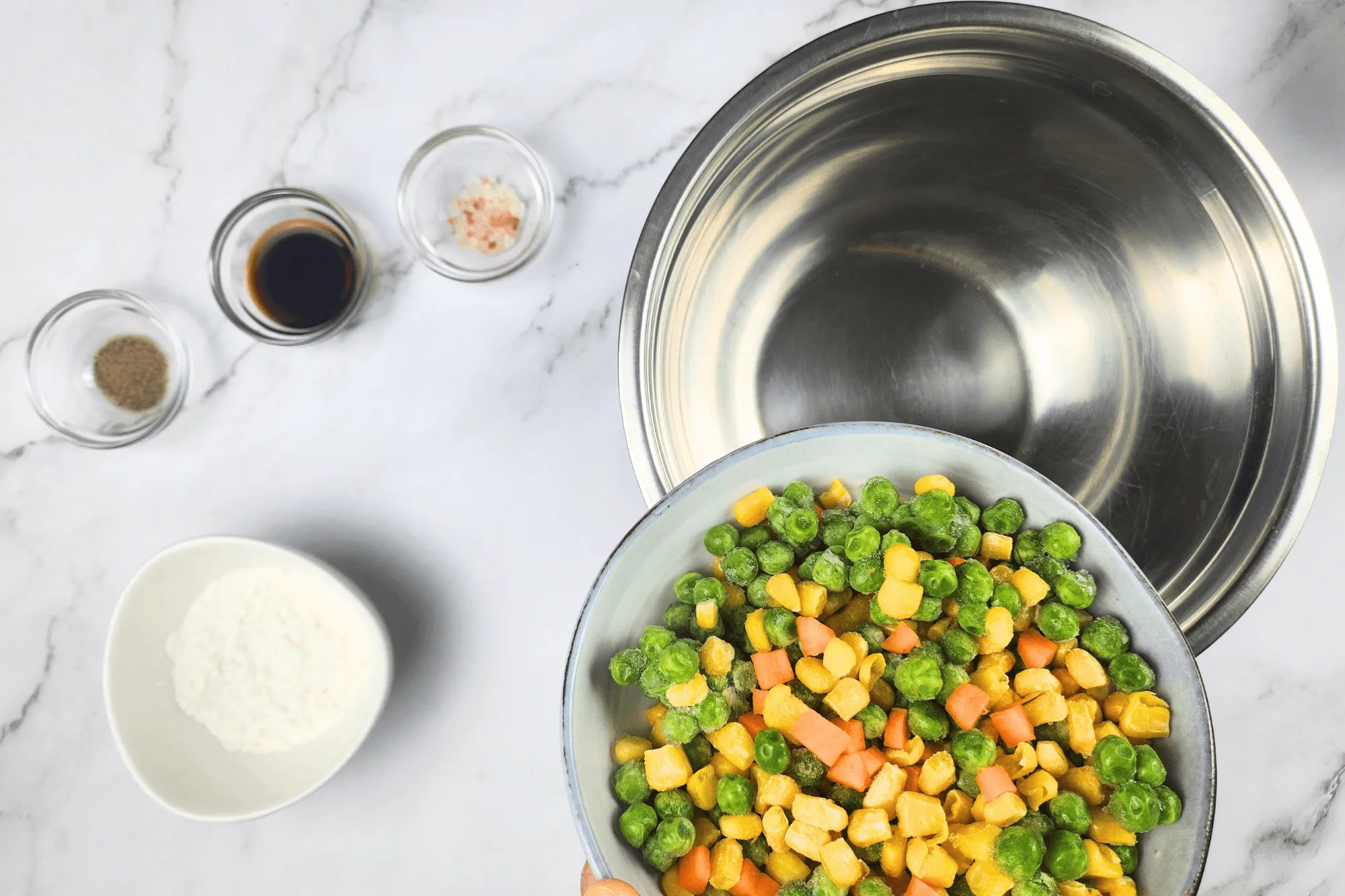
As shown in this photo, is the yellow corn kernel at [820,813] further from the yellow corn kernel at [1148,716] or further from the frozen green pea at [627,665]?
the yellow corn kernel at [1148,716]

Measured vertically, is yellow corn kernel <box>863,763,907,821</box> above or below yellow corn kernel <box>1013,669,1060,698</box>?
below

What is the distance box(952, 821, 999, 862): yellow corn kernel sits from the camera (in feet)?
4.36

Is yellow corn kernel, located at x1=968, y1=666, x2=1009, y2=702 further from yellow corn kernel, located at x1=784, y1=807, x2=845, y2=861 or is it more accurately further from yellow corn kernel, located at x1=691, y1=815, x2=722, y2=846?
yellow corn kernel, located at x1=691, y1=815, x2=722, y2=846

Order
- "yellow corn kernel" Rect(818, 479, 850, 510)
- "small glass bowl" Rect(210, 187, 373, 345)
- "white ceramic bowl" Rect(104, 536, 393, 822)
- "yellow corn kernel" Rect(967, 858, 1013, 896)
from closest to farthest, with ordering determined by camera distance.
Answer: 1. "yellow corn kernel" Rect(967, 858, 1013, 896)
2. "yellow corn kernel" Rect(818, 479, 850, 510)
3. "white ceramic bowl" Rect(104, 536, 393, 822)
4. "small glass bowl" Rect(210, 187, 373, 345)

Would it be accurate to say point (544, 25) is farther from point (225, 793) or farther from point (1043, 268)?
point (225, 793)

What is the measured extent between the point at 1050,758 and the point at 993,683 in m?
0.14

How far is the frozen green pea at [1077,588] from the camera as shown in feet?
4.57

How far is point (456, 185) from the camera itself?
7.03ft

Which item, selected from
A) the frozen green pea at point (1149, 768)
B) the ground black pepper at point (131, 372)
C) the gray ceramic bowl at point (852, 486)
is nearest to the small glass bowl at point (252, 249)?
the ground black pepper at point (131, 372)

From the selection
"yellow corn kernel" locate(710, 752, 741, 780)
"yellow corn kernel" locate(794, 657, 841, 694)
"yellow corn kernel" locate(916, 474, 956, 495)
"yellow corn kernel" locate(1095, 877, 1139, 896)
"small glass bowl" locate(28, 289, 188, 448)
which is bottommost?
"small glass bowl" locate(28, 289, 188, 448)

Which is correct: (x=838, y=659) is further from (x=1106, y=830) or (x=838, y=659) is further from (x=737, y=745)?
(x=1106, y=830)

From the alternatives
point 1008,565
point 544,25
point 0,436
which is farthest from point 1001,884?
point 0,436

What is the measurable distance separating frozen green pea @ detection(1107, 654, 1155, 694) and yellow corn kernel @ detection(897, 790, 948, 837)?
36 cm

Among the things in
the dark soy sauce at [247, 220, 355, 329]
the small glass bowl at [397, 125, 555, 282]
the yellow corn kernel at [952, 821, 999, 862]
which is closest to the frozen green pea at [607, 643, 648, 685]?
the yellow corn kernel at [952, 821, 999, 862]
